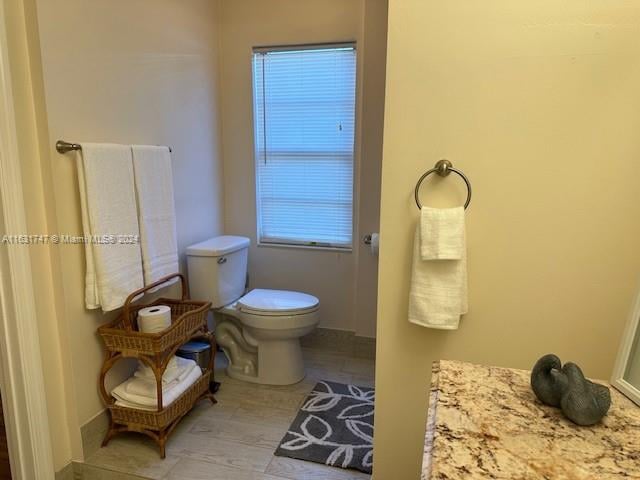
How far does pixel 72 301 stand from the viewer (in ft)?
5.22

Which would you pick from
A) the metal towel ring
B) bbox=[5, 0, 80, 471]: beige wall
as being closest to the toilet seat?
bbox=[5, 0, 80, 471]: beige wall

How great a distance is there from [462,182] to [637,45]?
56 cm

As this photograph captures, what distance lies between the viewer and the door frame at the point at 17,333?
135cm

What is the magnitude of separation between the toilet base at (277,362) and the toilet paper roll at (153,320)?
72 centimetres

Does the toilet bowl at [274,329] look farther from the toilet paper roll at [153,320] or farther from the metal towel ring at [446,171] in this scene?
the metal towel ring at [446,171]

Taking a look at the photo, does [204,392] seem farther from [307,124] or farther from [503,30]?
[503,30]

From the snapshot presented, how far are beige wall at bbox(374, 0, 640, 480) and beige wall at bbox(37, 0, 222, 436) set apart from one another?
1233 mm

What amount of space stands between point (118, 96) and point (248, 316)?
4.31ft

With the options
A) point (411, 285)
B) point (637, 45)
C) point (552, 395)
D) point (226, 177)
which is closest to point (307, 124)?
point (226, 177)

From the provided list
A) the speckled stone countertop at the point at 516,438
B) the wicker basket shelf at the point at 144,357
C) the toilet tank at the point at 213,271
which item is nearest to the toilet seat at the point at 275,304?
the toilet tank at the point at 213,271

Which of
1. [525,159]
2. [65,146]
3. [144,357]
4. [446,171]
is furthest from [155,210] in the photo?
[525,159]

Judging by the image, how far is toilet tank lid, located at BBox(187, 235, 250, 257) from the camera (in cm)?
232

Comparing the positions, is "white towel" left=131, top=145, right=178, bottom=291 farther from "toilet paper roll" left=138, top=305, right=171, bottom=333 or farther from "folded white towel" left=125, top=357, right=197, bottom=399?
"folded white towel" left=125, top=357, right=197, bottom=399

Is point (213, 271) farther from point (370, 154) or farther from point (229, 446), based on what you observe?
point (370, 154)
